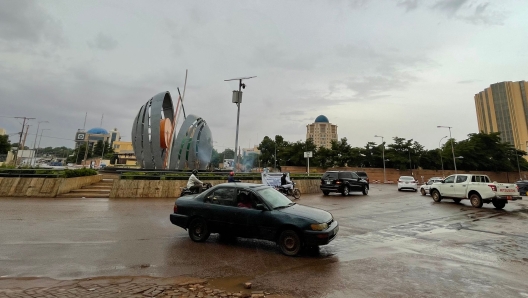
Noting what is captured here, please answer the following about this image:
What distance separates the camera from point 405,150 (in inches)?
2079

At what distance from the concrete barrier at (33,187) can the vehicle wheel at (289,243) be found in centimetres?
1515

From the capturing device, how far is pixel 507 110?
7062 cm

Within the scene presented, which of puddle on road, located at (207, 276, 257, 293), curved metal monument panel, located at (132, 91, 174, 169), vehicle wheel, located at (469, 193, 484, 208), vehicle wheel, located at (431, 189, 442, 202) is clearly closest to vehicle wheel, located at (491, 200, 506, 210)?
vehicle wheel, located at (469, 193, 484, 208)

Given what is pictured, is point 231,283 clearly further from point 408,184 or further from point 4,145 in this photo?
point 4,145

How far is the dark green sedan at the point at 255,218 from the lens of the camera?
539 cm

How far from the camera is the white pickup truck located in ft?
41.7

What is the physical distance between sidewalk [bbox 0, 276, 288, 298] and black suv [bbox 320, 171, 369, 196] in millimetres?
15934

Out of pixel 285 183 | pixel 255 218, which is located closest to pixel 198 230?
pixel 255 218

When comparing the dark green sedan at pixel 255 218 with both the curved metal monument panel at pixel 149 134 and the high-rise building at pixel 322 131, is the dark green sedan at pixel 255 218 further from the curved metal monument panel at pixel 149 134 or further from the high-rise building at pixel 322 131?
the high-rise building at pixel 322 131

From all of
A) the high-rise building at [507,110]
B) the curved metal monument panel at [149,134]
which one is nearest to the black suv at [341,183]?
the curved metal monument panel at [149,134]

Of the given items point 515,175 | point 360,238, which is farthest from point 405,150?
point 360,238

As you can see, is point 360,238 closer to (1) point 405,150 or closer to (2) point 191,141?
(2) point 191,141

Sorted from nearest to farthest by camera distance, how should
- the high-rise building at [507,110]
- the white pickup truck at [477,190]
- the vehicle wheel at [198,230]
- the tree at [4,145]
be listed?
1. the vehicle wheel at [198,230]
2. the white pickup truck at [477,190]
3. the tree at [4,145]
4. the high-rise building at [507,110]

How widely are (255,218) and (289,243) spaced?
2.93ft
